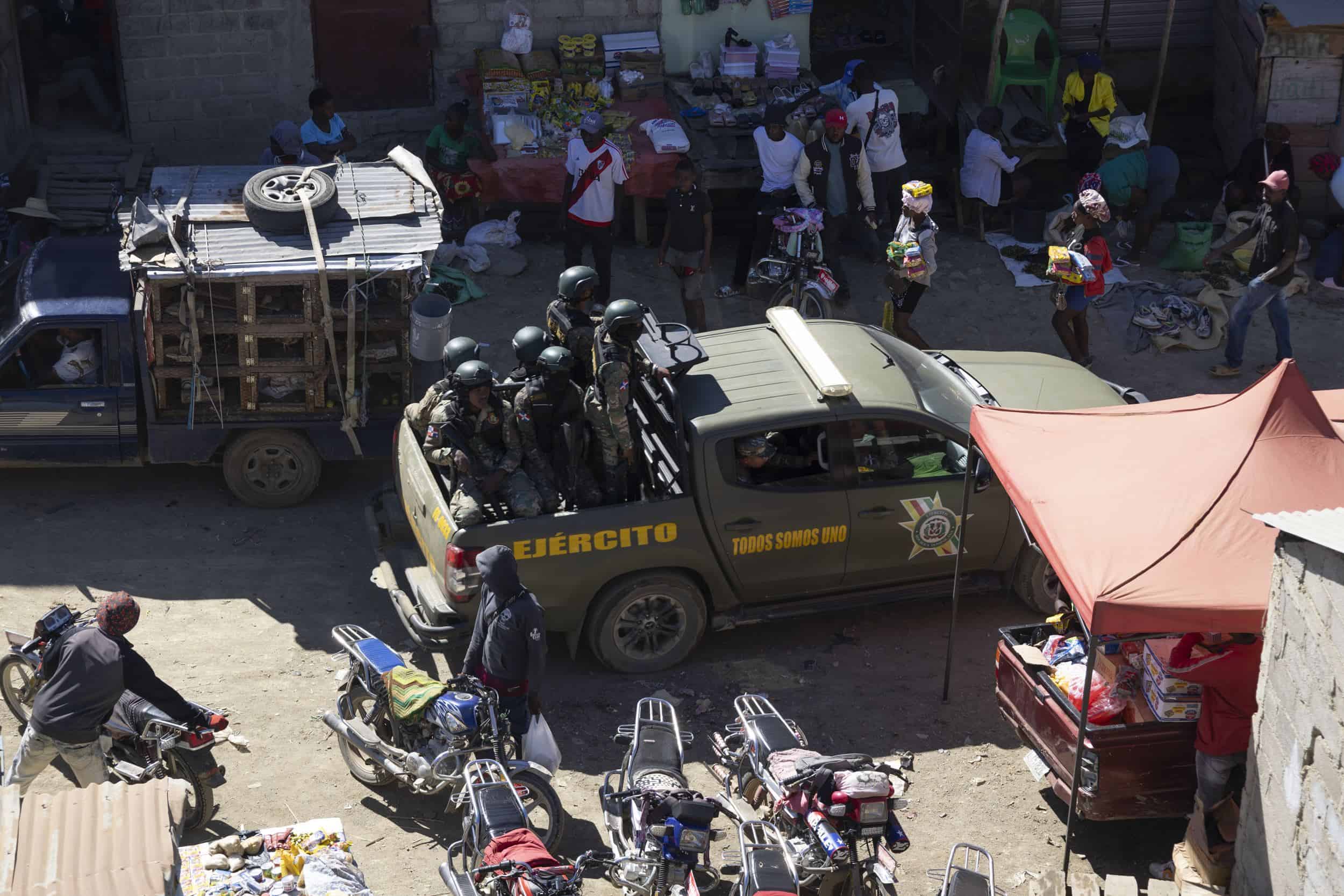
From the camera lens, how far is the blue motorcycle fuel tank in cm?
737

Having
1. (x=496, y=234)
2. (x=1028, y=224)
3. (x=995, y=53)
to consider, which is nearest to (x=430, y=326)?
(x=496, y=234)

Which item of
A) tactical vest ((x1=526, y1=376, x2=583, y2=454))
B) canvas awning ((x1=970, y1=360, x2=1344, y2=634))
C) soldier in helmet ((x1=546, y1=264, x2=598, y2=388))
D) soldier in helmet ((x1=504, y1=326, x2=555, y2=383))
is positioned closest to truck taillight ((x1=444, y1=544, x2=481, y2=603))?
tactical vest ((x1=526, y1=376, x2=583, y2=454))

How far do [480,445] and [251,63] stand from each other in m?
7.69

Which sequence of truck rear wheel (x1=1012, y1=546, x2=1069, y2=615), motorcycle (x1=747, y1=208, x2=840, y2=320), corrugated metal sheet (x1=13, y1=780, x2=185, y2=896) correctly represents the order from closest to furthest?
corrugated metal sheet (x1=13, y1=780, x2=185, y2=896) → truck rear wheel (x1=1012, y1=546, x2=1069, y2=615) → motorcycle (x1=747, y1=208, x2=840, y2=320)

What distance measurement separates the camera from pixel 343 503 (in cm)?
1073

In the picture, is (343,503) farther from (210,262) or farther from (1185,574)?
(1185,574)

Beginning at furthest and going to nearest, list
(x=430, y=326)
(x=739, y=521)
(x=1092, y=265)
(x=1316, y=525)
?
1. (x=1092, y=265)
2. (x=430, y=326)
3. (x=739, y=521)
4. (x=1316, y=525)

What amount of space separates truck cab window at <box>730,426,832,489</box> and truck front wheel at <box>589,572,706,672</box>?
0.78m

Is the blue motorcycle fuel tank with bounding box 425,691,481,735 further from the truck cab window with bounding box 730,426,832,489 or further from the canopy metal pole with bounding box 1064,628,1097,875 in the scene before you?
the canopy metal pole with bounding box 1064,628,1097,875

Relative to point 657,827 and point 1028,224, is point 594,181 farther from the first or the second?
point 657,827

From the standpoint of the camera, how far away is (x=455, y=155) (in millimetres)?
13977

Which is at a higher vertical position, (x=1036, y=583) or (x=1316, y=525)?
(x=1316, y=525)

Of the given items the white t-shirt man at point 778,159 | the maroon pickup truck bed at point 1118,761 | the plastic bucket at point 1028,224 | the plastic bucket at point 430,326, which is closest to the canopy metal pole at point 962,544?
the maroon pickup truck bed at point 1118,761

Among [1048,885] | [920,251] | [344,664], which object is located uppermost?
[920,251]
